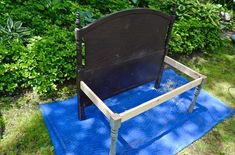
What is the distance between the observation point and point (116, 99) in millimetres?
3213

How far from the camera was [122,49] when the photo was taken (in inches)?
99.7

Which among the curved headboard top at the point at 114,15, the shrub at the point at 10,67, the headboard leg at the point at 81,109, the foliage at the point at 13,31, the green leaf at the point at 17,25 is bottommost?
the headboard leg at the point at 81,109

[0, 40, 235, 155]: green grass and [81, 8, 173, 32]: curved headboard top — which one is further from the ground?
[81, 8, 173, 32]: curved headboard top

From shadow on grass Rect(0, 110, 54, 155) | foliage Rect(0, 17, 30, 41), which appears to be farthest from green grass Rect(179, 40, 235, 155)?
foliage Rect(0, 17, 30, 41)

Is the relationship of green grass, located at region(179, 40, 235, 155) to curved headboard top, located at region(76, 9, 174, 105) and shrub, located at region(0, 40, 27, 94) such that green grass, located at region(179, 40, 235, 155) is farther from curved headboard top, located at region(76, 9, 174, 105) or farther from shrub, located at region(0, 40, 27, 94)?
shrub, located at region(0, 40, 27, 94)

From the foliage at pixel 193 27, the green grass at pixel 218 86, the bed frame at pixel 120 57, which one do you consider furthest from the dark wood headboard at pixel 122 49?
the foliage at pixel 193 27

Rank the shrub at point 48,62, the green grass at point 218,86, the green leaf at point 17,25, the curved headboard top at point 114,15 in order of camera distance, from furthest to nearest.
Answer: the green leaf at point 17,25 < the shrub at point 48,62 < the green grass at point 218,86 < the curved headboard top at point 114,15

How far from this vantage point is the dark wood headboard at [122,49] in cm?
224

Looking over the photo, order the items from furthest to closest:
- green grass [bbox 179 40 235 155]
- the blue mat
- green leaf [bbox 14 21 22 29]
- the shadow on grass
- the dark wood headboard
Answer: green leaf [bbox 14 21 22 29]
green grass [bbox 179 40 235 155]
the blue mat
the shadow on grass
the dark wood headboard

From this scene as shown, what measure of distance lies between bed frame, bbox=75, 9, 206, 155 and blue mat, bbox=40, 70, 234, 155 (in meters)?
0.18

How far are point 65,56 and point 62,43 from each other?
0.79 feet

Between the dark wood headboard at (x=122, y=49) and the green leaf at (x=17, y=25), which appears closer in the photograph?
the dark wood headboard at (x=122, y=49)

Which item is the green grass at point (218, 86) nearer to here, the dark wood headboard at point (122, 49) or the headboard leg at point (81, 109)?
the dark wood headboard at point (122, 49)

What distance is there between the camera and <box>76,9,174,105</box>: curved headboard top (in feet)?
7.36
